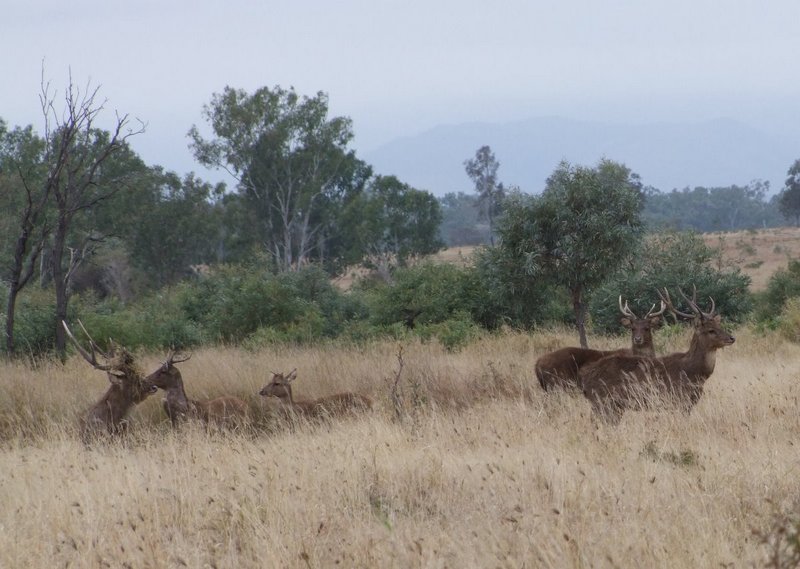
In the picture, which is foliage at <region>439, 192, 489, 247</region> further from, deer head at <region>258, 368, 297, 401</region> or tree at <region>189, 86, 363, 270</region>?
deer head at <region>258, 368, 297, 401</region>

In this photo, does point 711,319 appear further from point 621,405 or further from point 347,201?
point 347,201

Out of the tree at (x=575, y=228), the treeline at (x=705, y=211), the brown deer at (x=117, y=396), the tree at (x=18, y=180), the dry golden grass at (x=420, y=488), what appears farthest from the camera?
the treeline at (x=705, y=211)

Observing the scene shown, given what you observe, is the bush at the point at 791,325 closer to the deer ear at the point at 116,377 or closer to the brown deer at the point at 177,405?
the brown deer at the point at 177,405

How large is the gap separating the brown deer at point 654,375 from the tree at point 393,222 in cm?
4338

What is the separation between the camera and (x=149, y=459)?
8.61 metres

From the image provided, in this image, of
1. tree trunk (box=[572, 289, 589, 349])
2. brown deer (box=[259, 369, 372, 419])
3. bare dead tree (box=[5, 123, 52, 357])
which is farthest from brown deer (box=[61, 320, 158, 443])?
tree trunk (box=[572, 289, 589, 349])

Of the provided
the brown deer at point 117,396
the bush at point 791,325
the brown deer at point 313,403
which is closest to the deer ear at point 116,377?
the brown deer at point 117,396

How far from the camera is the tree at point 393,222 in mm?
54594

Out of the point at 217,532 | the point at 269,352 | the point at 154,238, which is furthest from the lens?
Result: the point at 154,238

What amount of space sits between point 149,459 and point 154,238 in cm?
4478

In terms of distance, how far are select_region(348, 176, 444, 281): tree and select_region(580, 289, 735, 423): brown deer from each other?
43.4 metres

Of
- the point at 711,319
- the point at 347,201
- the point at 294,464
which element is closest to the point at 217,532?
the point at 294,464

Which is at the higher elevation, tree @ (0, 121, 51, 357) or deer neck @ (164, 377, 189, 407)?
tree @ (0, 121, 51, 357)

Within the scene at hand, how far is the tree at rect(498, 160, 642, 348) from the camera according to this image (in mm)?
16625
